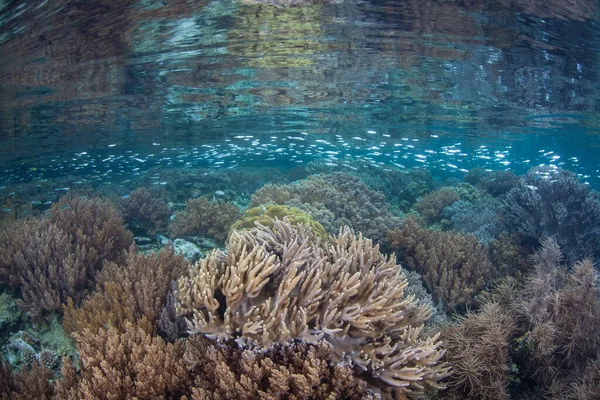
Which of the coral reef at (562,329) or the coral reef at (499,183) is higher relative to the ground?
the coral reef at (562,329)

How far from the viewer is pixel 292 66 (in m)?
14.7

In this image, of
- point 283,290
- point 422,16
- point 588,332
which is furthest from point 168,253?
point 422,16

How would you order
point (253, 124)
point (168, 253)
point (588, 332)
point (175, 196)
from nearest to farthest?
point (588, 332) < point (168, 253) < point (175, 196) < point (253, 124)

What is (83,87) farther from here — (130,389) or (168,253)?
(130,389)

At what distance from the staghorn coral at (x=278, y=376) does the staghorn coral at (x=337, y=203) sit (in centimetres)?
602

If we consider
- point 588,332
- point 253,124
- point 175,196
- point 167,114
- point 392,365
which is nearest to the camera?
point 392,365

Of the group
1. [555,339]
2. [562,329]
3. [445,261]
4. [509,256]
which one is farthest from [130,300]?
[509,256]

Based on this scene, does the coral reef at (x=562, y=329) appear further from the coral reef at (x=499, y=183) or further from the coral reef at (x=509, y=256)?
the coral reef at (x=499, y=183)

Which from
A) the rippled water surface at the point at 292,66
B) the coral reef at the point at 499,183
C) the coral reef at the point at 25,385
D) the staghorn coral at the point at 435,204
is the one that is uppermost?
the rippled water surface at the point at 292,66

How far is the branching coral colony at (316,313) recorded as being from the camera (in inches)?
131

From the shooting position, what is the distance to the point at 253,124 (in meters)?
27.8

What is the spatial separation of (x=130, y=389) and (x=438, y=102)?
21468 millimetres

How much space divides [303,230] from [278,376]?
226 centimetres

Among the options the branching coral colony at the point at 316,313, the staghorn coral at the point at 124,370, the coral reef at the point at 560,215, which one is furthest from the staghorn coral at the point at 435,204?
the staghorn coral at the point at 124,370
